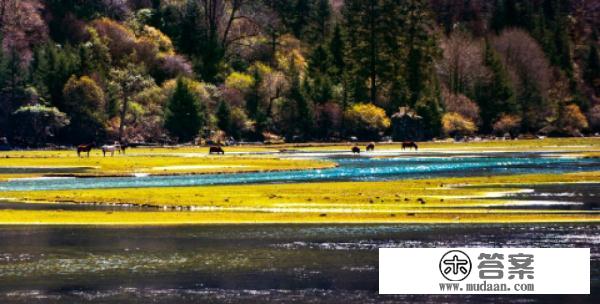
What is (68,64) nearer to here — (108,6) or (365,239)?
(108,6)

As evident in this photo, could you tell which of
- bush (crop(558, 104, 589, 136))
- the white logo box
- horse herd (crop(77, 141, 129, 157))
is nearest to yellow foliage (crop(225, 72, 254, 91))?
horse herd (crop(77, 141, 129, 157))

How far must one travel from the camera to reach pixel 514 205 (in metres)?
59.8

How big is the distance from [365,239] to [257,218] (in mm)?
8759

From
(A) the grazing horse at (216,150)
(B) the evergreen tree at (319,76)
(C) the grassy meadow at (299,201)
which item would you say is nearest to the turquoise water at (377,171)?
(C) the grassy meadow at (299,201)

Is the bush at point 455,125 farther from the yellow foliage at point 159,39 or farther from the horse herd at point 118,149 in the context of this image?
the yellow foliage at point 159,39

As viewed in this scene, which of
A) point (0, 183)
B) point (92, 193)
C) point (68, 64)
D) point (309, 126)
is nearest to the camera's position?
point (92, 193)

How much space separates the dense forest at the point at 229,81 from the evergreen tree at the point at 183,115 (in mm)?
163

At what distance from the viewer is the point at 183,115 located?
14862 centimetres

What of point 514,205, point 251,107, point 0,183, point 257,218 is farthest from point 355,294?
point 251,107

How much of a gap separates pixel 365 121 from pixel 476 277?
13403cm

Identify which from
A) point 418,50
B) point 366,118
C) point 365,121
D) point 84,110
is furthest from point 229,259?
point 418,50

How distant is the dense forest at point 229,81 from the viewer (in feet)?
484

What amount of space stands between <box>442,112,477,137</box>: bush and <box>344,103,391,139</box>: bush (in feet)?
36.3

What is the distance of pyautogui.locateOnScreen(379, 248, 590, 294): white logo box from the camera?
33625 millimetres
